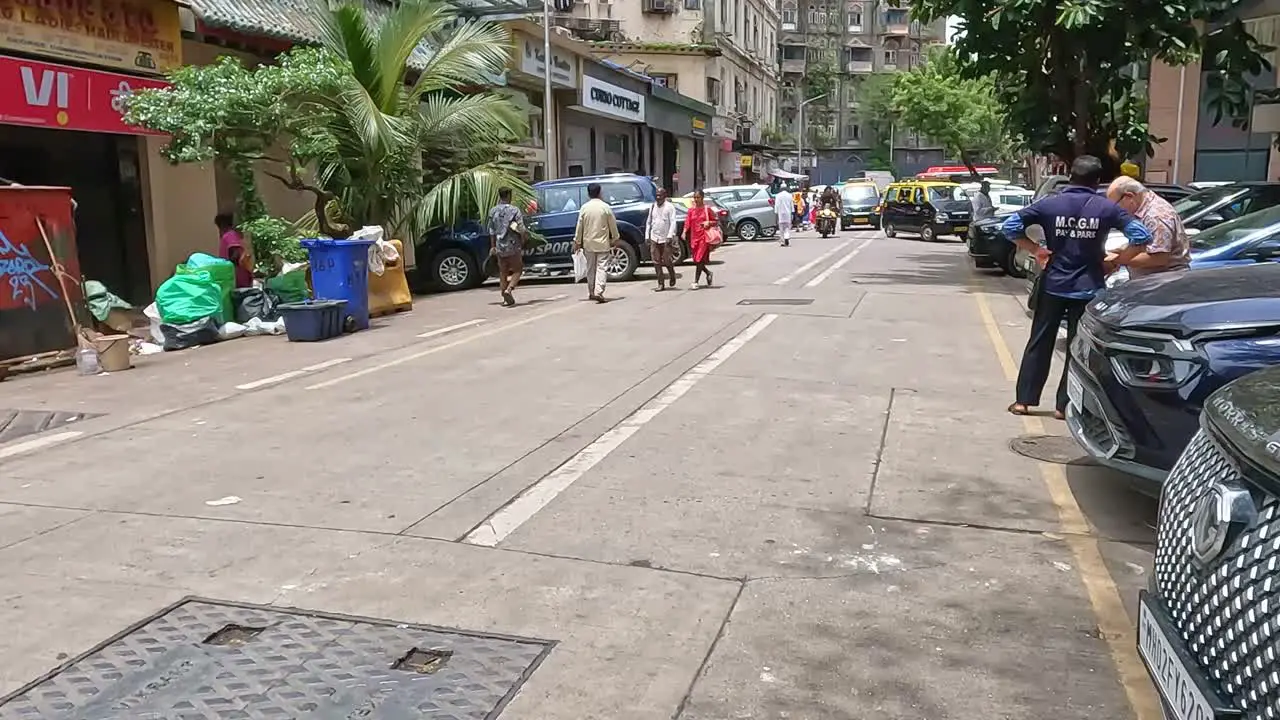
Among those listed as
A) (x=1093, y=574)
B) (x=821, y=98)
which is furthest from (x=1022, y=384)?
(x=821, y=98)

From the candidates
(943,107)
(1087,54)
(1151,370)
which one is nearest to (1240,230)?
(1151,370)

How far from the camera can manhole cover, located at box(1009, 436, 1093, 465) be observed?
6.61 meters

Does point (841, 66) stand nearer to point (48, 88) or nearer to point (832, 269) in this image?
point (832, 269)

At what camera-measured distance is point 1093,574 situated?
4746mm

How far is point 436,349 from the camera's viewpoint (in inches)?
445

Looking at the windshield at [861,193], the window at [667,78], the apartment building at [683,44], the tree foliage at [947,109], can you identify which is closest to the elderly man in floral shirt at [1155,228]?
the windshield at [861,193]

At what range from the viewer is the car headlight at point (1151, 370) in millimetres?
4598

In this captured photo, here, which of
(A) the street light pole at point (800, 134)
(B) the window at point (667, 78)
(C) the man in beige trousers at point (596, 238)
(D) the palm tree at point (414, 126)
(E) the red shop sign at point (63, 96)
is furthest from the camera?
(A) the street light pole at point (800, 134)

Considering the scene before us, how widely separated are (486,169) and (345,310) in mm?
5166

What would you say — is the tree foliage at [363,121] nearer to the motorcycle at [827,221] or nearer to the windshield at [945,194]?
the windshield at [945,194]

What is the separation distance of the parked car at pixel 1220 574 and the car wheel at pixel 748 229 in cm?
2930

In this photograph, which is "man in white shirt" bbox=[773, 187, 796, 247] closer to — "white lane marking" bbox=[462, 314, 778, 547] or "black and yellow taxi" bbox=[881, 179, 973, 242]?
"black and yellow taxi" bbox=[881, 179, 973, 242]

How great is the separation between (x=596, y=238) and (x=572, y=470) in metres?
9.29

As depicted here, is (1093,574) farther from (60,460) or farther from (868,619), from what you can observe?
(60,460)
